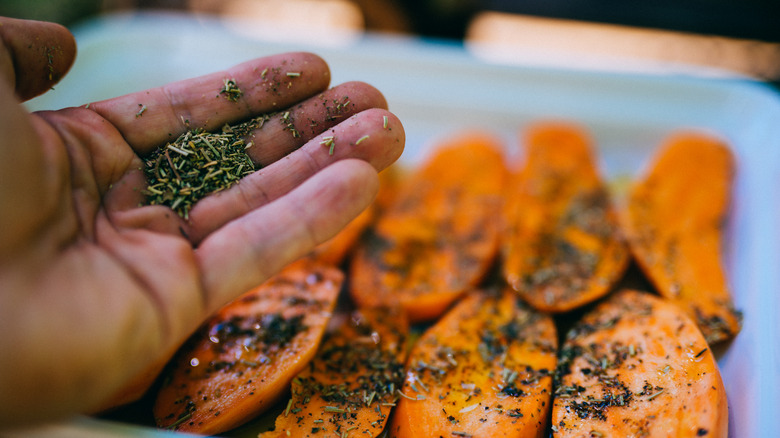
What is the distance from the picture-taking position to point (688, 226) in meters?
1.52

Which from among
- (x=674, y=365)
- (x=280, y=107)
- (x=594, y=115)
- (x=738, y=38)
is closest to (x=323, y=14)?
(x=594, y=115)

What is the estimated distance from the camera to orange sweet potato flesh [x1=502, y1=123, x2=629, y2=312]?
1.37 metres

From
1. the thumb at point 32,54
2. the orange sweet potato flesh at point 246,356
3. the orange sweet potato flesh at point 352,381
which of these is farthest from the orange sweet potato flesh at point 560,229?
the thumb at point 32,54

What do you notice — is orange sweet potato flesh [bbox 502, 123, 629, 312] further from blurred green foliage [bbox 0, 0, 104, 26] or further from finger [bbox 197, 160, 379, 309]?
blurred green foliage [bbox 0, 0, 104, 26]

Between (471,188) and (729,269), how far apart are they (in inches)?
30.8

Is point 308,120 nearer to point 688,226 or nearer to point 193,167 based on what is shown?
point 193,167

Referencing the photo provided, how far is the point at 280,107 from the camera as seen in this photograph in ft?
3.92

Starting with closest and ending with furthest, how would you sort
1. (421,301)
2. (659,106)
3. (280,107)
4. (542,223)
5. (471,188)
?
1. (280,107)
2. (421,301)
3. (542,223)
4. (471,188)
5. (659,106)

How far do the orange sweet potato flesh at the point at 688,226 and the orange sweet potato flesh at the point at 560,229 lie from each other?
0.27 ft

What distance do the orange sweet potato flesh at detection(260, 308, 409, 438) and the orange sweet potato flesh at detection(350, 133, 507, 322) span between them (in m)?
0.09

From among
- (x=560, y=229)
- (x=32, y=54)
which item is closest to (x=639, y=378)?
(x=560, y=229)

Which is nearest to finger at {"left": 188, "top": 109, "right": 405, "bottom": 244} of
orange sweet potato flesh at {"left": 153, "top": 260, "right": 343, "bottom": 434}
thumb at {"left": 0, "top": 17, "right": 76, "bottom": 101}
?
orange sweet potato flesh at {"left": 153, "top": 260, "right": 343, "bottom": 434}

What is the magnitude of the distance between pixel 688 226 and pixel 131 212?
1.49 meters

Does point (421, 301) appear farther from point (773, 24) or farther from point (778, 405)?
point (773, 24)
